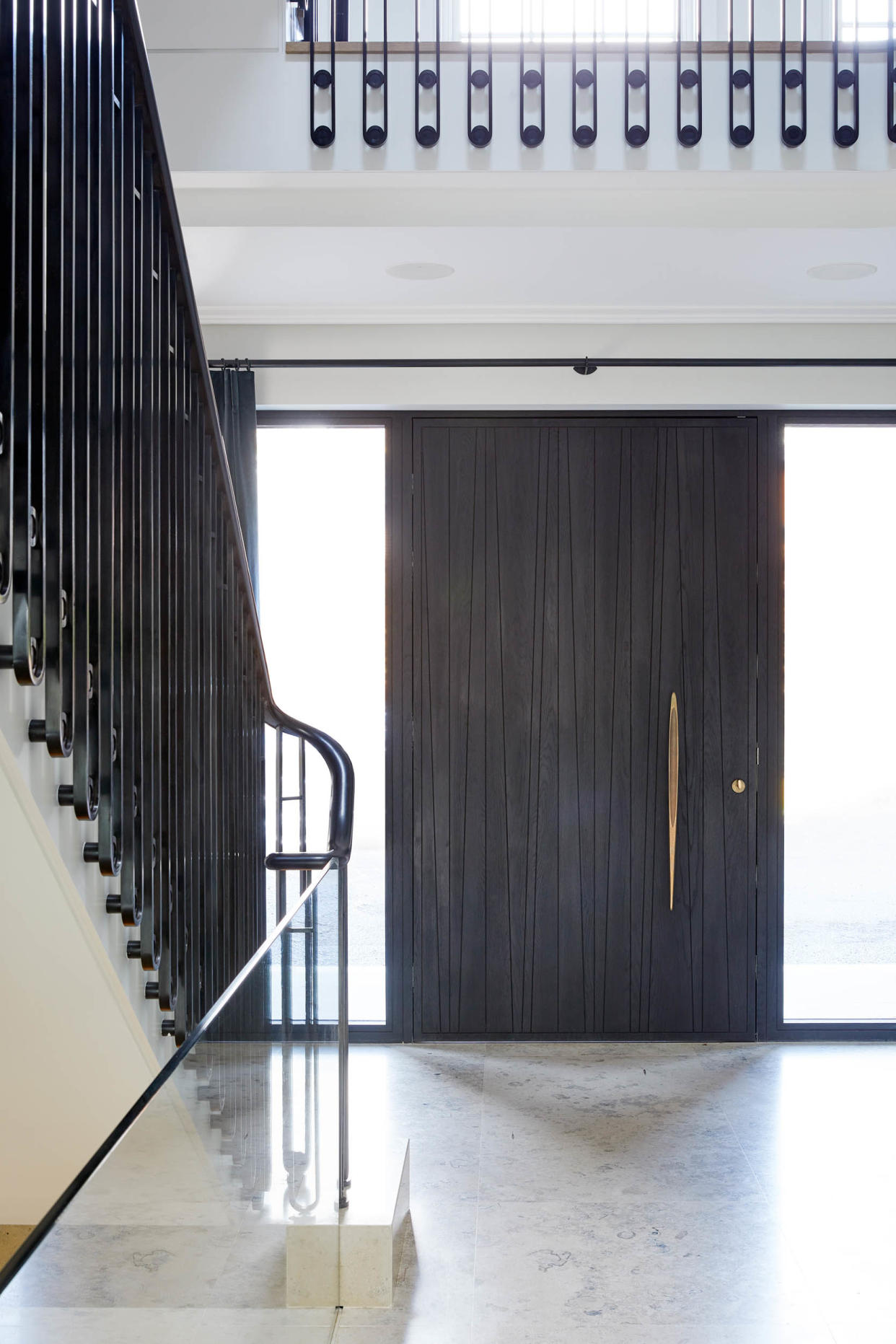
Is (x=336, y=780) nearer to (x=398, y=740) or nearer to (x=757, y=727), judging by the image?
(x=398, y=740)

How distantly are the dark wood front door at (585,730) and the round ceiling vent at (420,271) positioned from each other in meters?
0.74

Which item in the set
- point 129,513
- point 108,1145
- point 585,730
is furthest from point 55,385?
point 585,730

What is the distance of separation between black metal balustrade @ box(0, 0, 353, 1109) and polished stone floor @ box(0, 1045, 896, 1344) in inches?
22.0

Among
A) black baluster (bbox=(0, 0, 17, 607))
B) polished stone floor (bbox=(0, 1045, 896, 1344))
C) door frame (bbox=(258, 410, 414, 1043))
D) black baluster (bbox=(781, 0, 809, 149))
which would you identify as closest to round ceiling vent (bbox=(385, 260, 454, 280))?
door frame (bbox=(258, 410, 414, 1043))

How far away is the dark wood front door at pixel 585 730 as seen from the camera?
4367mm

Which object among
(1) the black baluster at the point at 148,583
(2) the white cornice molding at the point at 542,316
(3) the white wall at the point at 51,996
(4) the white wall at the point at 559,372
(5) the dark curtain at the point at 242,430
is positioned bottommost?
(3) the white wall at the point at 51,996

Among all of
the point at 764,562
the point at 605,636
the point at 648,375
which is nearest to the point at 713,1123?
the point at 605,636

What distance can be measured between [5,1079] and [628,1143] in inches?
81.4

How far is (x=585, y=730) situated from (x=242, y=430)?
1.72 m

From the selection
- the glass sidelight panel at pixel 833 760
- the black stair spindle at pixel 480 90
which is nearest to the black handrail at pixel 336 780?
the black stair spindle at pixel 480 90

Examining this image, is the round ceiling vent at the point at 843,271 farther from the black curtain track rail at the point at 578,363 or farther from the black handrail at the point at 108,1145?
the black handrail at the point at 108,1145

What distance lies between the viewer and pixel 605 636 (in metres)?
4.38

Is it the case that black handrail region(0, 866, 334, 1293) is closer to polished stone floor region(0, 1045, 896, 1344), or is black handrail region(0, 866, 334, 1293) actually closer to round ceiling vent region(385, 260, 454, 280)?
polished stone floor region(0, 1045, 896, 1344)

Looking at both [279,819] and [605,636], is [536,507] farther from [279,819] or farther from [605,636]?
[279,819]
